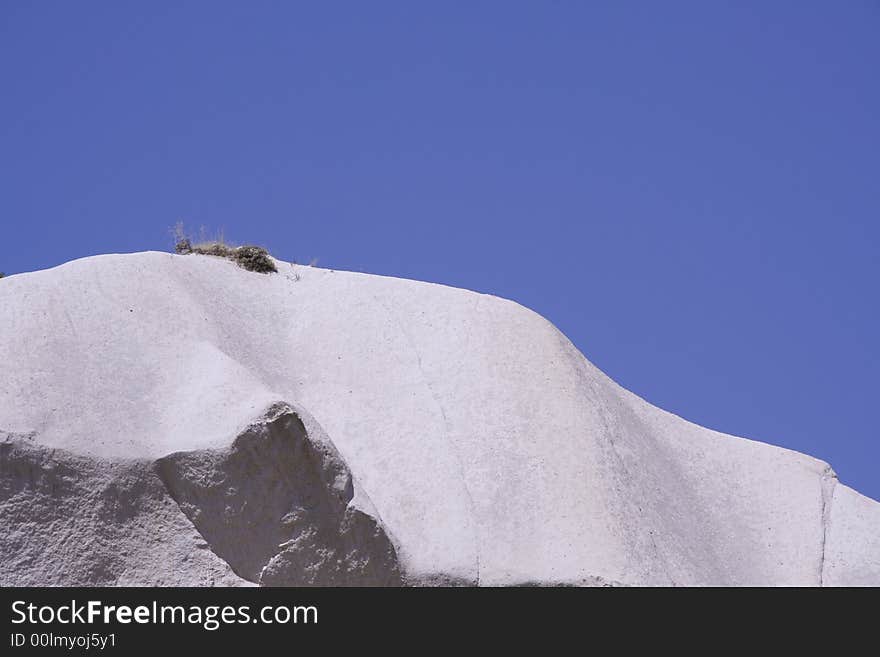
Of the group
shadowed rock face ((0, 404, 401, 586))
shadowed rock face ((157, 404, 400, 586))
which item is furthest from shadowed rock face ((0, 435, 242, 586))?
shadowed rock face ((157, 404, 400, 586))

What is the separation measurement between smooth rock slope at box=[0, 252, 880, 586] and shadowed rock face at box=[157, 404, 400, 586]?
0.8 inches

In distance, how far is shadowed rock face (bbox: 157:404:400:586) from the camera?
14.1 metres

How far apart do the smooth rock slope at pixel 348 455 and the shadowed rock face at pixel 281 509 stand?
0.02 meters

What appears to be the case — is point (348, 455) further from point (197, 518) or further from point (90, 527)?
point (90, 527)

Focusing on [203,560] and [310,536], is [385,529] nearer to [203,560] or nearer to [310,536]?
[310,536]

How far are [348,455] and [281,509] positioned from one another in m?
1.67

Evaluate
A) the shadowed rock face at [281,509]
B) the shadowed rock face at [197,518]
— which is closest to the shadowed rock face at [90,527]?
the shadowed rock face at [197,518]

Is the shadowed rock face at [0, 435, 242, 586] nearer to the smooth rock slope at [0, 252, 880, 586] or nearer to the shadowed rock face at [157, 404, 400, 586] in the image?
the smooth rock slope at [0, 252, 880, 586]

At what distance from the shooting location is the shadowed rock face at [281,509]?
14.1 metres

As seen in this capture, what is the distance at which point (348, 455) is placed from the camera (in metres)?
16.0

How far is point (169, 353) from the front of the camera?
607 inches

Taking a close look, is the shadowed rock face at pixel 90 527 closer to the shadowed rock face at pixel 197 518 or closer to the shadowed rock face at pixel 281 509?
the shadowed rock face at pixel 197 518
